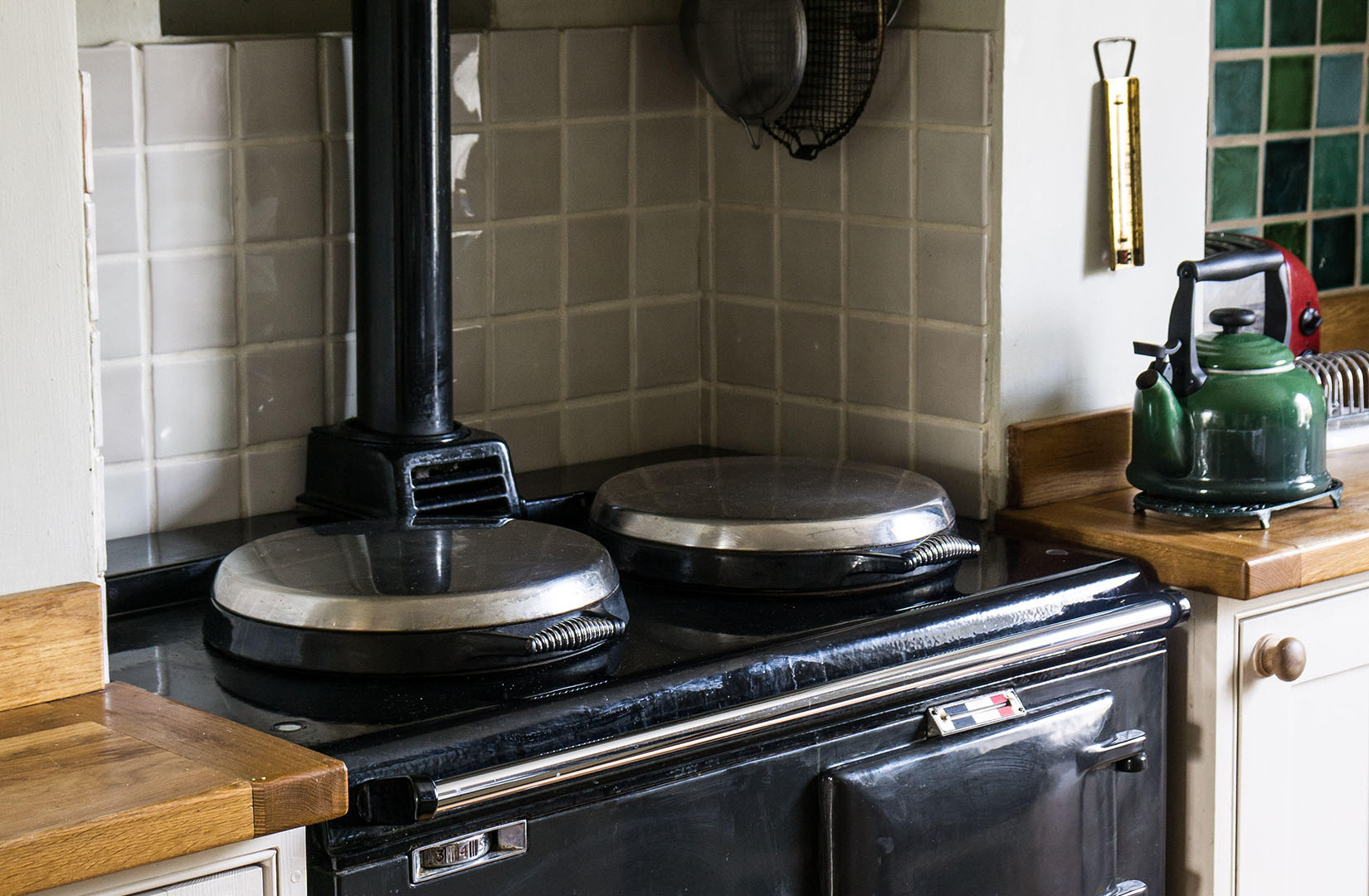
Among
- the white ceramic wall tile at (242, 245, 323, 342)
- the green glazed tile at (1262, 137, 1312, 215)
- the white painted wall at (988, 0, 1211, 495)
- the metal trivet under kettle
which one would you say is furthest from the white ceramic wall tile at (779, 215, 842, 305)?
the green glazed tile at (1262, 137, 1312, 215)

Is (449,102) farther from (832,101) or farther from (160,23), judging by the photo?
(832,101)

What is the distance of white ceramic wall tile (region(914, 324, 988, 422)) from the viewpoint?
6.28 feet

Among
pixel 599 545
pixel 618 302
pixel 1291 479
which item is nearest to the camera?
pixel 599 545

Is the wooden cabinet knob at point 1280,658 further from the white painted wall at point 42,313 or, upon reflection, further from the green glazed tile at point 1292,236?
the white painted wall at point 42,313

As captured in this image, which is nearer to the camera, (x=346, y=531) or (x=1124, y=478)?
(x=346, y=531)

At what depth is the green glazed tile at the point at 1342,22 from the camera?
2.65m

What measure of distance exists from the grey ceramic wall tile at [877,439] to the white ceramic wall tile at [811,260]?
14 centimetres

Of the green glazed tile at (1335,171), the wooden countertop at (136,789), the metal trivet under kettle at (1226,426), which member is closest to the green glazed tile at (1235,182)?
the green glazed tile at (1335,171)

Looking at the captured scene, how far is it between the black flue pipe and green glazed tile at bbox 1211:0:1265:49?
126 cm

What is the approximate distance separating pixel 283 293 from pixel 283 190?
108 millimetres

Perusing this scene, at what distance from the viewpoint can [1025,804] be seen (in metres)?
1.60

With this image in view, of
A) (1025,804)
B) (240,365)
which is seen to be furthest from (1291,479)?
(240,365)

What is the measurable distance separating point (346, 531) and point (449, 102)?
492mm

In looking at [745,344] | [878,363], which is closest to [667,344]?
[745,344]
